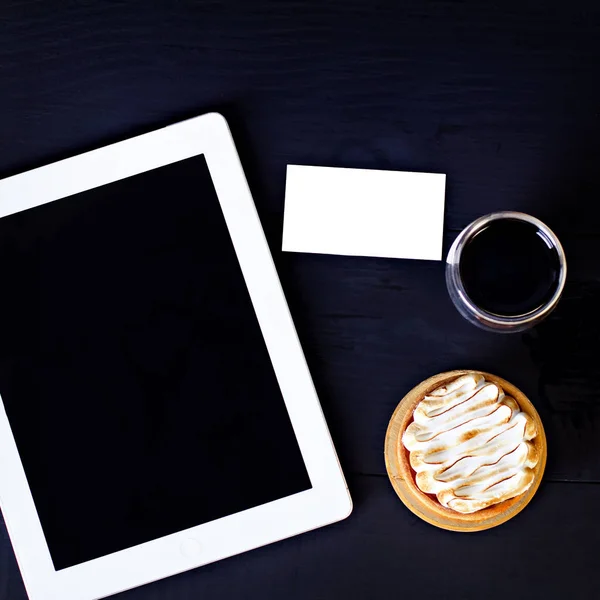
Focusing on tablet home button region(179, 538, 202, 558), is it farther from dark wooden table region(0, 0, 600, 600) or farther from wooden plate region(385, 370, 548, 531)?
wooden plate region(385, 370, 548, 531)

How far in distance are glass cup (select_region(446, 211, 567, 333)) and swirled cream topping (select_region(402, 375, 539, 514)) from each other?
0.15 feet

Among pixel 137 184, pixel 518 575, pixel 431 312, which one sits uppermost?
pixel 137 184

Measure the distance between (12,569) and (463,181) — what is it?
0.41 m

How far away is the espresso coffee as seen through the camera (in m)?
0.46

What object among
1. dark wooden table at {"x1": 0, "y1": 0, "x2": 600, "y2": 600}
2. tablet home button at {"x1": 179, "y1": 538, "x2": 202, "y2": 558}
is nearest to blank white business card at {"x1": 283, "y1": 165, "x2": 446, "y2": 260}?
dark wooden table at {"x1": 0, "y1": 0, "x2": 600, "y2": 600}

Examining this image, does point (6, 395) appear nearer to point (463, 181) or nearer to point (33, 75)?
point (33, 75)

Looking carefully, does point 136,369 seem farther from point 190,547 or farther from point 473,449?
point 473,449

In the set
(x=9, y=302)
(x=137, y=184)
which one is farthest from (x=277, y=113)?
(x=9, y=302)

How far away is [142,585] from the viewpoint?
478 mm

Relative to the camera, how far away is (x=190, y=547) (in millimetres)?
465

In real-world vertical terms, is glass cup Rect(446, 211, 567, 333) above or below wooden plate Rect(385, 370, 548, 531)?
above

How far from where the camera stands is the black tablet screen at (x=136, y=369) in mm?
463

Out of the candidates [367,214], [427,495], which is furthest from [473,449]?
[367,214]

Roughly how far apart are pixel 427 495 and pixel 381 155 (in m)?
0.23
